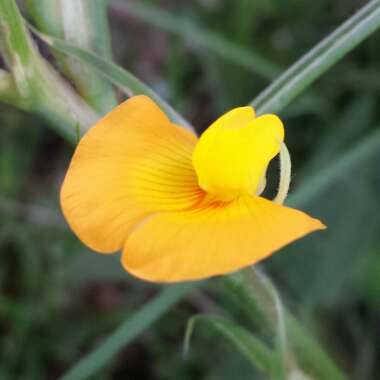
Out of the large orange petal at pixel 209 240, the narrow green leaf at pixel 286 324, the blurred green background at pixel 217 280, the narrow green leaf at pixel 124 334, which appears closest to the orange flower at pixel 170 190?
the large orange petal at pixel 209 240

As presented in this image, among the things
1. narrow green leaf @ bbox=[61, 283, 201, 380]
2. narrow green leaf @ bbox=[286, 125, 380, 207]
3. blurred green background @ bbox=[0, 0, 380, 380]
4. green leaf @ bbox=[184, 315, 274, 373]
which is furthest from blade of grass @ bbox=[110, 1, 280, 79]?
green leaf @ bbox=[184, 315, 274, 373]

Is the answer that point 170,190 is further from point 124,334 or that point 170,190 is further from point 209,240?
point 124,334

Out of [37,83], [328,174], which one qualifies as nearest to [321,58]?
[37,83]

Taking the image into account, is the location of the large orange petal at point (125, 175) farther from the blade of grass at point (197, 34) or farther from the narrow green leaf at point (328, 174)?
the blade of grass at point (197, 34)

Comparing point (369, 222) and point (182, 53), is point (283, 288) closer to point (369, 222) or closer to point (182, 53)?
point (369, 222)

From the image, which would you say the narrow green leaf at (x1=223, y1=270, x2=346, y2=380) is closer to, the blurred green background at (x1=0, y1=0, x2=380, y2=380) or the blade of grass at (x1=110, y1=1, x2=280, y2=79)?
the blurred green background at (x1=0, y1=0, x2=380, y2=380)
